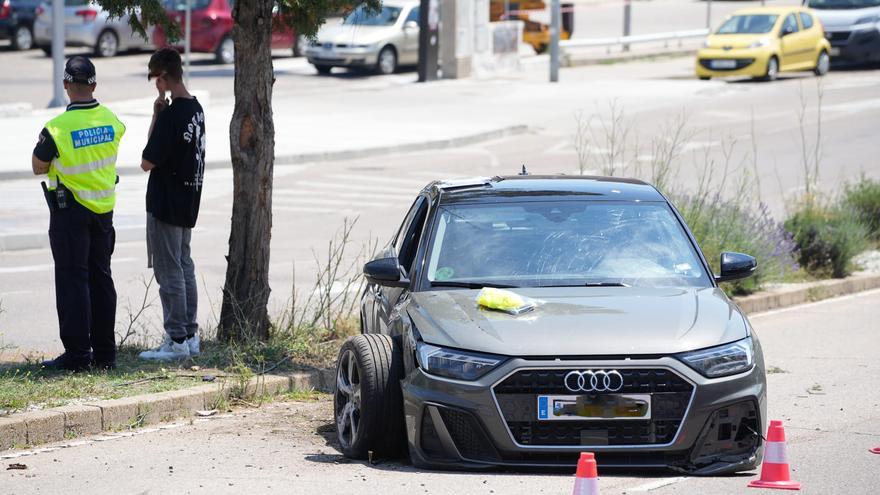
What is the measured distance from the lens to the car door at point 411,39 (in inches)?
1405

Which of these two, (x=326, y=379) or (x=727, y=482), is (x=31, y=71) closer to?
(x=326, y=379)

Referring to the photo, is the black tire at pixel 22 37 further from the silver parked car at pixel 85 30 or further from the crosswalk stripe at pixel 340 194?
the crosswalk stripe at pixel 340 194

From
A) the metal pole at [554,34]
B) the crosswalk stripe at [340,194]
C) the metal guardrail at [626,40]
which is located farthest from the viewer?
the metal guardrail at [626,40]

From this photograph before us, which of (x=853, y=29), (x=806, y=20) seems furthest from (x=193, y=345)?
(x=853, y=29)

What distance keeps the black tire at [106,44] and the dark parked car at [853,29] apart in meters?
18.8

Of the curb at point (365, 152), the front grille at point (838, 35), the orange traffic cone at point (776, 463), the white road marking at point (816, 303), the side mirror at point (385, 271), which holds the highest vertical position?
the front grille at point (838, 35)

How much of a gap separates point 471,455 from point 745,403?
1.28m

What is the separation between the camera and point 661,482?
20.7 ft

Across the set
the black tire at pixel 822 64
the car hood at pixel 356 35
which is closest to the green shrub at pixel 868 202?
the black tire at pixel 822 64

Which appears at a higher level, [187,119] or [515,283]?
[187,119]

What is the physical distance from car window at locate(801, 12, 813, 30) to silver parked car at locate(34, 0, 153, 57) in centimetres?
1682

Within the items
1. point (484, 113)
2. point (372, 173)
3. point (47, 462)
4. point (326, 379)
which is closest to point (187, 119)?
point (326, 379)

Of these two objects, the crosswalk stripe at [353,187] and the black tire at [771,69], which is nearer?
the crosswalk stripe at [353,187]

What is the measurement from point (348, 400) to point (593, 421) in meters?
1.41
